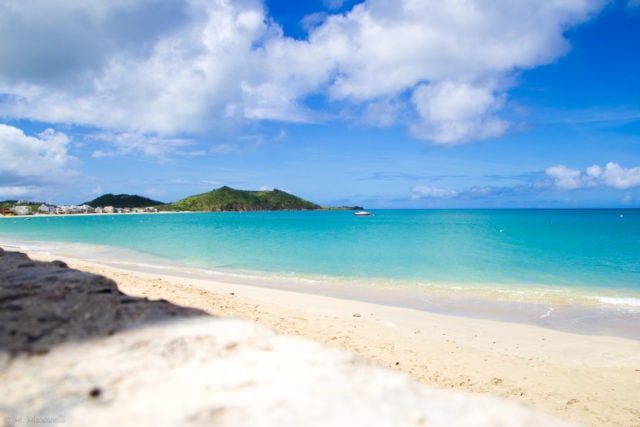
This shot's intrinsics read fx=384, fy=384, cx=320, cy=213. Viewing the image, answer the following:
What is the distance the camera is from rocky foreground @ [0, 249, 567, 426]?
7.34 ft

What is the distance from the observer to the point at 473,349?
948 cm

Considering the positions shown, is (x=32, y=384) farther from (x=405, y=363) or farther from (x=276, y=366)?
(x=405, y=363)

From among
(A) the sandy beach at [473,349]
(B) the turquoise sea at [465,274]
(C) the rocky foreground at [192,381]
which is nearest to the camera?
(C) the rocky foreground at [192,381]

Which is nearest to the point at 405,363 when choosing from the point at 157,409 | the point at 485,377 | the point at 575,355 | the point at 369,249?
the point at 485,377

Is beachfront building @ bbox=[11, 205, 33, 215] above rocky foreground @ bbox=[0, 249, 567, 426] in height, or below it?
above

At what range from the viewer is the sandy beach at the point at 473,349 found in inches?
281

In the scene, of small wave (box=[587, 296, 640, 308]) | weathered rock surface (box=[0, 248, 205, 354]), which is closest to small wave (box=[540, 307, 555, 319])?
small wave (box=[587, 296, 640, 308])

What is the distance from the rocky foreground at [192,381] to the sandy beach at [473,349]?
3.71 metres

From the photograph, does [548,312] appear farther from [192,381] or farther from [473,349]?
[192,381]

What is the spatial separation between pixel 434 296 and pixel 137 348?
49.1 feet

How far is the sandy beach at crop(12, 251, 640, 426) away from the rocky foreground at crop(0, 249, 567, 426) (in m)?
3.71

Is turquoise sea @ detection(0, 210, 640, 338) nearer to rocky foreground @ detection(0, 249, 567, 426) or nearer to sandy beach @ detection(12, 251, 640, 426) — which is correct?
sandy beach @ detection(12, 251, 640, 426)

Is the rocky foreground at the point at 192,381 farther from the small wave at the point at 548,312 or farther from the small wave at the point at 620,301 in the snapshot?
the small wave at the point at 620,301

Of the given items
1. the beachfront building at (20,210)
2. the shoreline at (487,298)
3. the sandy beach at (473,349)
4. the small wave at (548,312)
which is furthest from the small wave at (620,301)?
the beachfront building at (20,210)
